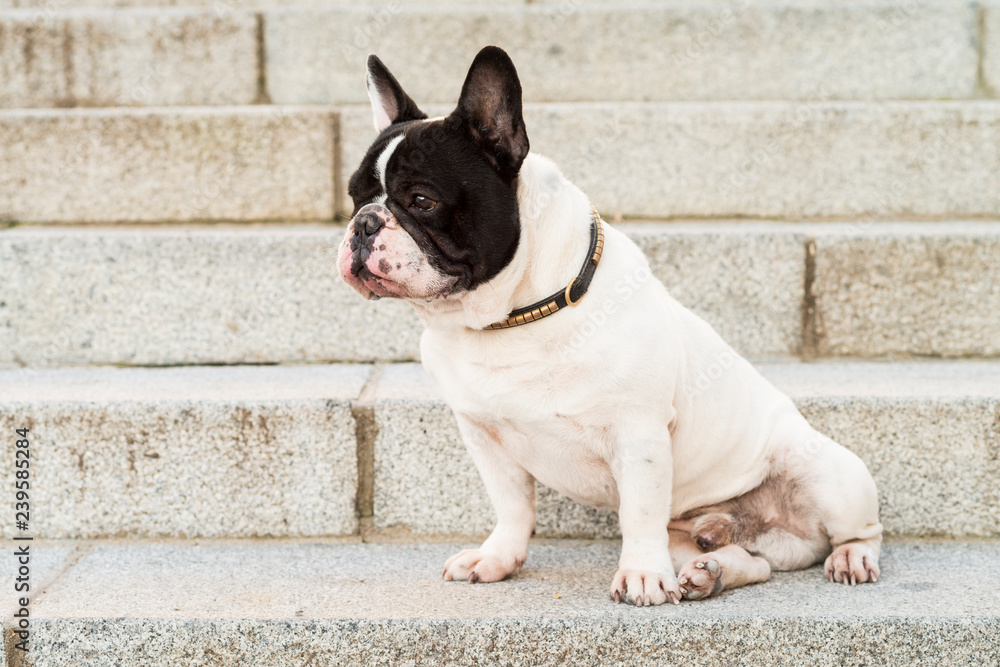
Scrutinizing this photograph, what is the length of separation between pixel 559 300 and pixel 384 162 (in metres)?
0.45

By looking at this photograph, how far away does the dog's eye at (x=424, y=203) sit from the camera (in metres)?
1.82

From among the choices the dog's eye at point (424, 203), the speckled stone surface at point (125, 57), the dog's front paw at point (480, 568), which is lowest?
the dog's front paw at point (480, 568)

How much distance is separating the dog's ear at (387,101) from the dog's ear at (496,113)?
0.24m

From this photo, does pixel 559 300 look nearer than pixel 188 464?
Yes

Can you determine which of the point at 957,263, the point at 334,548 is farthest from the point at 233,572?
the point at 957,263

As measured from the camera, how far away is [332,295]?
9.26 ft

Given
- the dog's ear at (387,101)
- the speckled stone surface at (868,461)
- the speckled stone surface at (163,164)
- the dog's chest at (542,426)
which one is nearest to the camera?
the dog's chest at (542,426)

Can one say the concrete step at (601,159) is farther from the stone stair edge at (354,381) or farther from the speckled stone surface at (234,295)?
the stone stair edge at (354,381)

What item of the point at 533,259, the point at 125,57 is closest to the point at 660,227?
the point at 533,259

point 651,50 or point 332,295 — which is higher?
point 651,50

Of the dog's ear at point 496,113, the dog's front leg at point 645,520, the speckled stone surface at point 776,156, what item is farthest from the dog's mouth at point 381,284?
the speckled stone surface at point 776,156

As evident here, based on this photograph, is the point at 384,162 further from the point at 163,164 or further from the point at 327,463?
the point at 163,164

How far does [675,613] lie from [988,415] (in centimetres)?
107

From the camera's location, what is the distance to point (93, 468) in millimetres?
2340
